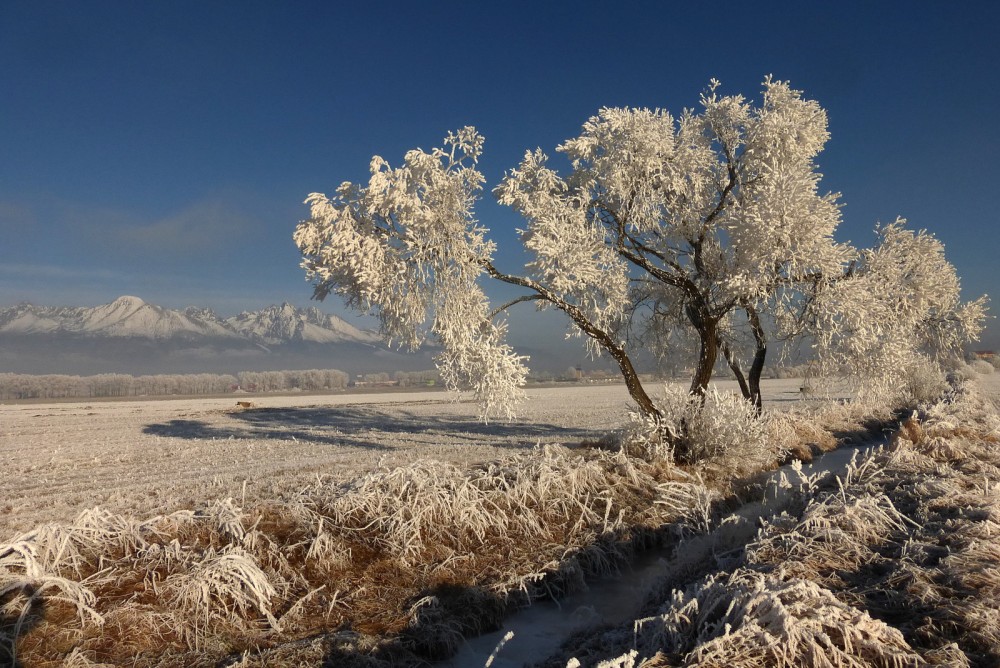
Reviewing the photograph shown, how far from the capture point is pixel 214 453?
63.1 ft

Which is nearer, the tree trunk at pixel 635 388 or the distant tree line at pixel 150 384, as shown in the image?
the tree trunk at pixel 635 388

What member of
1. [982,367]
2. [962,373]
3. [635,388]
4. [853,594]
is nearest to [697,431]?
[635,388]

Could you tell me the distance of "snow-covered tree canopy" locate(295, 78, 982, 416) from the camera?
44.8 ft

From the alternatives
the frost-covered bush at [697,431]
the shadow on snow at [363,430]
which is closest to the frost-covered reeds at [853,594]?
the frost-covered bush at [697,431]

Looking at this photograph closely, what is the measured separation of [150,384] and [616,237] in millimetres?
140364

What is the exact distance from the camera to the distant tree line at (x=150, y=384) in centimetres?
11669

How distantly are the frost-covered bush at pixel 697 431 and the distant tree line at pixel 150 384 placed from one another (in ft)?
389

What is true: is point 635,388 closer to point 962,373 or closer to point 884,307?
point 884,307

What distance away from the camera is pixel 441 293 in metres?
14.2

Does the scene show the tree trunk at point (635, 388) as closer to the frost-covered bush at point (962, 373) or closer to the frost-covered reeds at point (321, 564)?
the frost-covered reeds at point (321, 564)

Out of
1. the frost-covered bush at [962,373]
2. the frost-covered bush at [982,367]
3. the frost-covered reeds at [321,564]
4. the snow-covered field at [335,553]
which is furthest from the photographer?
the frost-covered bush at [982,367]

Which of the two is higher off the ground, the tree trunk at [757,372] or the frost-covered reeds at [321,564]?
the tree trunk at [757,372]

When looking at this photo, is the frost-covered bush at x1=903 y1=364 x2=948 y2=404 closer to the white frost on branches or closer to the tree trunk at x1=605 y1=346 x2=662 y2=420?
the tree trunk at x1=605 y1=346 x2=662 y2=420

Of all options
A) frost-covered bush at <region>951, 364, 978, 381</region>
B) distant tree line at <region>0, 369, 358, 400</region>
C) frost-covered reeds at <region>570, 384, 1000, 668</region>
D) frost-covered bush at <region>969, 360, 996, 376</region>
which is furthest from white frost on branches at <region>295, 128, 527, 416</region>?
distant tree line at <region>0, 369, 358, 400</region>
